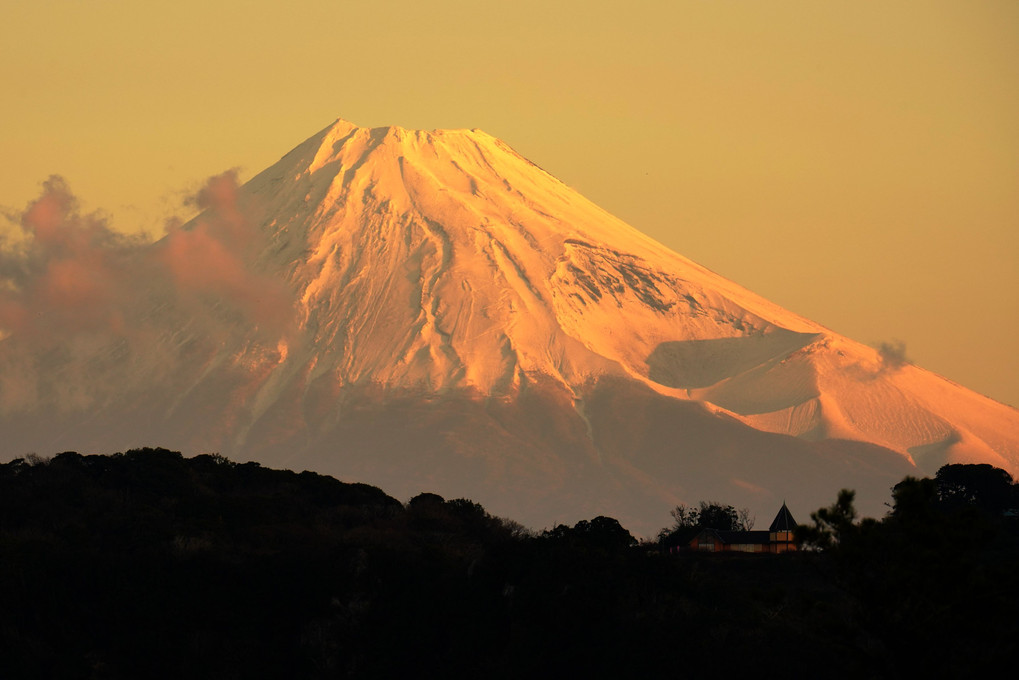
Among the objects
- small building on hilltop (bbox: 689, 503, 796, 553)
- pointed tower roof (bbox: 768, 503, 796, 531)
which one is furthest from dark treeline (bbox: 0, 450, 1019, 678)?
pointed tower roof (bbox: 768, 503, 796, 531)

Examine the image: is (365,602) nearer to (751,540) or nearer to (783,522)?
(751,540)

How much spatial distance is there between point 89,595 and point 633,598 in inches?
888

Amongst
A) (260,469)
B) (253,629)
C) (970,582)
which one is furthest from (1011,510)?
(970,582)

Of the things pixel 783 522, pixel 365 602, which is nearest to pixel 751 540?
pixel 783 522

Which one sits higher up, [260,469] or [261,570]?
[260,469]

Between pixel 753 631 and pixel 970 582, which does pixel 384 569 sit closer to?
pixel 753 631

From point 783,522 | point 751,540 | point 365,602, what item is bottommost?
point 365,602

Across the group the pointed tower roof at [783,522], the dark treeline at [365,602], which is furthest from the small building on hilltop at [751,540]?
the dark treeline at [365,602]

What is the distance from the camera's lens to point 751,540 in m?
112

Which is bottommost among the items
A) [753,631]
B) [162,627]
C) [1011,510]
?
[162,627]

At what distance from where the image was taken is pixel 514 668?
2874 inches

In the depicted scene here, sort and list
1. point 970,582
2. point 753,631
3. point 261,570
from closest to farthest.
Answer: point 970,582 < point 753,631 < point 261,570

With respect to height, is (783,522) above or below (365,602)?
above

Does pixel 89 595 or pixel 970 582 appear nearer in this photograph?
pixel 970 582
